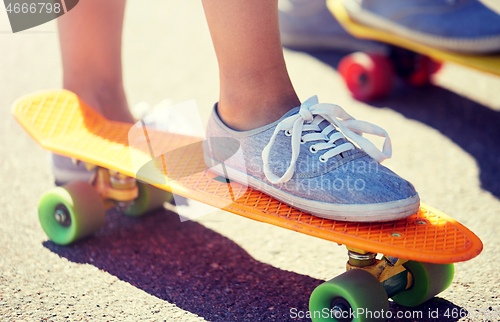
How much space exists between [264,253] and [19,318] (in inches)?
22.3

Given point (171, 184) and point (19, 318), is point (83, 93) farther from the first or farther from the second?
point (19, 318)

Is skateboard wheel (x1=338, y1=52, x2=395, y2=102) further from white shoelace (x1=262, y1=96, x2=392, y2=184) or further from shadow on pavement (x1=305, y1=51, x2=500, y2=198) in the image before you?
white shoelace (x1=262, y1=96, x2=392, y2=184)

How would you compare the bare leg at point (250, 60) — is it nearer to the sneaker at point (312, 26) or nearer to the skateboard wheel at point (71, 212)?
the skateboard wheel at point (71, 212)

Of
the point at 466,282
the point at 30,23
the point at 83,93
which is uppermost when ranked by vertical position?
the point at 30,23

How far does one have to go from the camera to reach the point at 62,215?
1.25 metres

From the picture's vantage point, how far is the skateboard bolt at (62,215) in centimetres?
125

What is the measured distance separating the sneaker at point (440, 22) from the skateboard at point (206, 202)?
109 centimetres

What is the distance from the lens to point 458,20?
1922 millimetres

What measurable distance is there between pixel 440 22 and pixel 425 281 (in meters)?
1.34

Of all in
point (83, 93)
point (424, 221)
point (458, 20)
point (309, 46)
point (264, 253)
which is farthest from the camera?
point (309, 46)

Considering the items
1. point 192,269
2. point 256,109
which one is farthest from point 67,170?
point 256,109

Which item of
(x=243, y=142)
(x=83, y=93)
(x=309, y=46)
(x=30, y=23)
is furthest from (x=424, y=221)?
(x=309, y=46)

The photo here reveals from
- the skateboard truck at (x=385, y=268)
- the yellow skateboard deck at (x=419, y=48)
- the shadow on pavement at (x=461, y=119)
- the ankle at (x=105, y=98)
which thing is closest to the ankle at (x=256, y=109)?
the skateboard truck at (x=385, y=268)

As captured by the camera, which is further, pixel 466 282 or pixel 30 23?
Result: pixel 30 23
